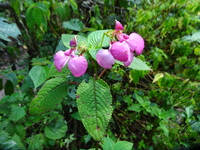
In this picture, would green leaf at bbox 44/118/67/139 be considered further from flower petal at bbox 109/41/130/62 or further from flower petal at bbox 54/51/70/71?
flower petal at bbox 109/41/130/62

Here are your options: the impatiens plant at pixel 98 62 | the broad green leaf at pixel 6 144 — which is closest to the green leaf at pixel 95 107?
the impatiens plant at pixel 98 62

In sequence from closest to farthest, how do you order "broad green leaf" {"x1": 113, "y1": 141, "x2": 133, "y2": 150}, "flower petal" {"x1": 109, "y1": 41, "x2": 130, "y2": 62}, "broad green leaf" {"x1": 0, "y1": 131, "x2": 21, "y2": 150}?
"flower petal" {"x1": 109, "y1": 41, "x2": 130, "y2": 62} < "broad green leaf" {"x1": 0, "y1": 131, "x2": 21, "y2": 150} < "broad green leaf" {"x1": 113, "y1": 141, "x2": 133, "y2": 150}

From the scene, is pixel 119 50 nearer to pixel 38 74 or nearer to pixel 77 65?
pixel 77 65

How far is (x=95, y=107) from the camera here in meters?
0.46

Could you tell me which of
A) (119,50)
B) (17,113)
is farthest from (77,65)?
(17,113)

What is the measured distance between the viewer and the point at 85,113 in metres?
0.45

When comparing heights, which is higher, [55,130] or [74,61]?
[74,61]

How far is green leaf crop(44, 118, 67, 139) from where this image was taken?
2.88ft

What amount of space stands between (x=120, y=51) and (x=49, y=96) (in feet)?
1.04

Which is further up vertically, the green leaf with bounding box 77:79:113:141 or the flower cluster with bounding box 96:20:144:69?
the flower cluster with bounding box 96:20:144:69

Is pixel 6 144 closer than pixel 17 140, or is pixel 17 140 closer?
pixel 6 144

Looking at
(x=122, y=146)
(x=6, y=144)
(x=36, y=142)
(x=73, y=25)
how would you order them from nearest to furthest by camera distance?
(x=6, y=144) < (x=122, y=146) < (x=36, y=142) < (x=73, y=25)

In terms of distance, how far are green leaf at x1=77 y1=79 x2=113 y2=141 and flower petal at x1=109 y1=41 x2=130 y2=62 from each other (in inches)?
5.0

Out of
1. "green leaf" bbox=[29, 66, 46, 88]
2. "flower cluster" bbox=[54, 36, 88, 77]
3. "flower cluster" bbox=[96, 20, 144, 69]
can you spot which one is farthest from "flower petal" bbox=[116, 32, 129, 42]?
"green leaf" bbox=[29, 66, 46, 88]
